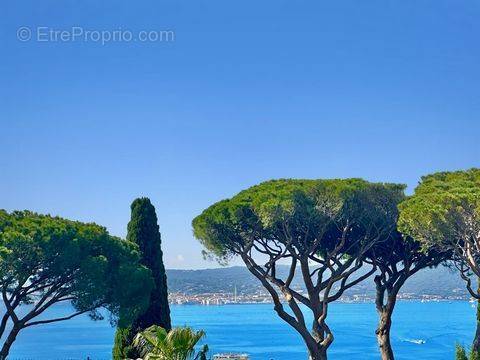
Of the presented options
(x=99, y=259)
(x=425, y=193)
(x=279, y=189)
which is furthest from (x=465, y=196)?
(x=99, y=259)

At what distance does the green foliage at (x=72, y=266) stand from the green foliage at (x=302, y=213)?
430cm

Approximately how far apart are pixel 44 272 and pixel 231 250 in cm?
786

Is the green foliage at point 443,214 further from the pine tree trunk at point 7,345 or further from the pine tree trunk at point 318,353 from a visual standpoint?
the pine tree trunk at point 7,345

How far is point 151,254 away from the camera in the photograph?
2336cm

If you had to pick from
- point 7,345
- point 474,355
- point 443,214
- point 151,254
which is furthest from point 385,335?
point 7,345

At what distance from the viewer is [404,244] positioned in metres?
25.4

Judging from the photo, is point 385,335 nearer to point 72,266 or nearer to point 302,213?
point 302,213

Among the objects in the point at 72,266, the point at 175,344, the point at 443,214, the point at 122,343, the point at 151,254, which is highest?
the point at 443,214

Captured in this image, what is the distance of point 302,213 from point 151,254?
5.47 metres

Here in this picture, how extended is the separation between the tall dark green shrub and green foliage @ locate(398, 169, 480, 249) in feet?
27.1

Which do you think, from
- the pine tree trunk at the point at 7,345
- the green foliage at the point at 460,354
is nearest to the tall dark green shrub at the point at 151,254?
the pine tree trunk at the point at 7,345

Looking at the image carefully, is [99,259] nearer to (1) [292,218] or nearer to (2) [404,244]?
(1) [292,218]

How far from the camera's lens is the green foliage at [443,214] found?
1931 centimetres

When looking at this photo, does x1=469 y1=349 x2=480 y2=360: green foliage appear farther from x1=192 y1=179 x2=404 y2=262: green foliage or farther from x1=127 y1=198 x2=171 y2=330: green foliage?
x1=127 y1=198 x2=171 y2=330: green foliage
